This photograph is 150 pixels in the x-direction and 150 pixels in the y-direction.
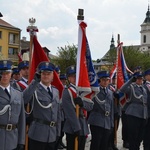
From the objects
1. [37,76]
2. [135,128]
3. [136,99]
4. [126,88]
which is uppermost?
[37,76]

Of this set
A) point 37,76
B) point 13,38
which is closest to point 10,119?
point 37,76

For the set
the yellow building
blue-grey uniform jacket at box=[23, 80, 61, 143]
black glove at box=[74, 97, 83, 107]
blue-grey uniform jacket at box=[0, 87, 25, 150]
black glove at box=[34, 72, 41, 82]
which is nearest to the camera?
blue-grey uniform jacket at box=[0, 87, 25, 150]

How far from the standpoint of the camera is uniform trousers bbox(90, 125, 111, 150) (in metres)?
6.62

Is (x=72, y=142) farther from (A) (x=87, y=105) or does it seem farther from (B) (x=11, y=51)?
(B) (x=11, y=51)

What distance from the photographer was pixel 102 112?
6.74 metres

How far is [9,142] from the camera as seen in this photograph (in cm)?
Result: 445

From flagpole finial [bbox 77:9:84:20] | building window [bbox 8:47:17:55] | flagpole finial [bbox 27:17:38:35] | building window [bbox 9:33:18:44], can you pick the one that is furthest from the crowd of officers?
building window [bbox 8:47:17:55]

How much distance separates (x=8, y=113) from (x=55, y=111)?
1.04 metres

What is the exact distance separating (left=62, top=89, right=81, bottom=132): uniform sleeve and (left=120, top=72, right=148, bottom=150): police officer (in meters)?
1.97

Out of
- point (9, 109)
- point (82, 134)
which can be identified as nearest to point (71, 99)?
point (82, 134)

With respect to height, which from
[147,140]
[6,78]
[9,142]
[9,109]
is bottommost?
[147,140]

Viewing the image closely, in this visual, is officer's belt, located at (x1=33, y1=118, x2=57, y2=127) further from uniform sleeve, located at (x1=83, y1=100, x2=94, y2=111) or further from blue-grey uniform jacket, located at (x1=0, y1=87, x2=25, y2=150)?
uniform sleeve, located at (x1=83, y1=100, x2=94, y2=111)

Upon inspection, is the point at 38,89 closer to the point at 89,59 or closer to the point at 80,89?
the point at 80,89

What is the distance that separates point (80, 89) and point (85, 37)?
105cm
